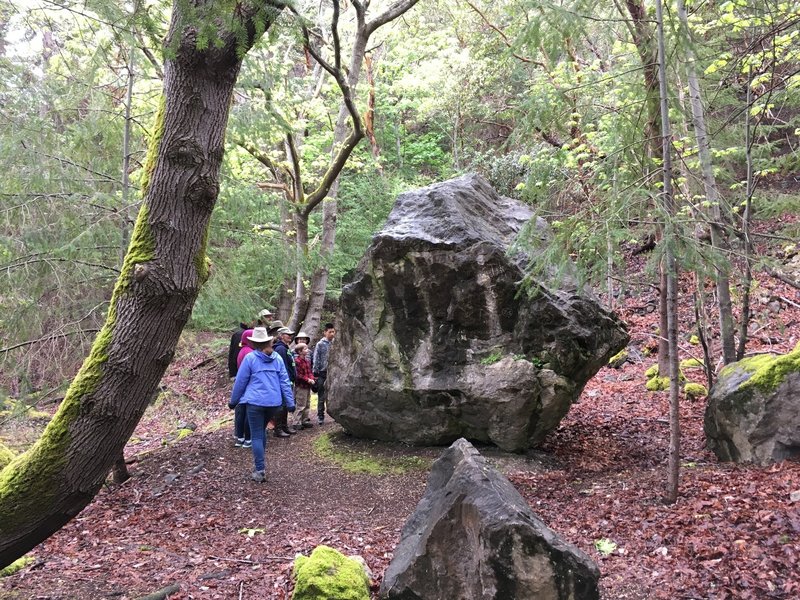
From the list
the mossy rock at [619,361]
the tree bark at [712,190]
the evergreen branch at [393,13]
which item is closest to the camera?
the tree bark at [712,190]

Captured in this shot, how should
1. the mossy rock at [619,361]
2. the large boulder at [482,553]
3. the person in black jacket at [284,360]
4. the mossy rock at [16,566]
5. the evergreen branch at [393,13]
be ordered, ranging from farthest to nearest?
the mossy rock at [619,361] → the evergreen branch at [393,13] → the person in black jacket at [284,360] → the mossy rock at [16,566] → the large boulder at [482,553]

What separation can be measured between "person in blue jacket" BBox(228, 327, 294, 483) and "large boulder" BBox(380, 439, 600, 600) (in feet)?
10.8

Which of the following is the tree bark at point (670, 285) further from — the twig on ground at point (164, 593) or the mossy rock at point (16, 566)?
the mossy rock at point (16, 566)

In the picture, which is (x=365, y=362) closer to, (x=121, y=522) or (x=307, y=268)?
(x=307, y=268)

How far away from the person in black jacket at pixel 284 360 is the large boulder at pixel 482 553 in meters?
4.92

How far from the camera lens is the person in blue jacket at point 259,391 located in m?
7.06

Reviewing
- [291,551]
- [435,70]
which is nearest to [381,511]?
[291,551]

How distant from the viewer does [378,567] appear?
4.77 metres

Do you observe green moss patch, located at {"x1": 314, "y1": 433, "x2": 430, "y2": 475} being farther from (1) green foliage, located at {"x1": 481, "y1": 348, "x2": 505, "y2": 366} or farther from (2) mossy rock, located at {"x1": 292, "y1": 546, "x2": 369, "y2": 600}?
(2) mossy rock, located at {"x1": 292, "y1": 546, "x2": 369, "y2": 600}

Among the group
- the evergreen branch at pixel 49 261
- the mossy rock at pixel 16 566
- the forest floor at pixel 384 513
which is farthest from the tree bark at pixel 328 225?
the mossy rock at pixel 16 566

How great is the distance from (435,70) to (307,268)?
1019 cm

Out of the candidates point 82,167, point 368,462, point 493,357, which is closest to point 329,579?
point 368,462

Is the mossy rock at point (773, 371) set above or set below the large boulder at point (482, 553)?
above

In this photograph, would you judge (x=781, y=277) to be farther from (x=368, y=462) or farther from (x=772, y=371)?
(x=368, y=462)
